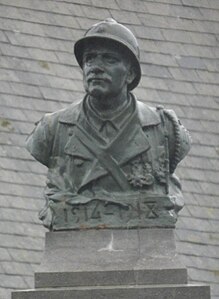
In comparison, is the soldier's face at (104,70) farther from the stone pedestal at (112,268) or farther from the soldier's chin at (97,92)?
the stone pedestal at (112,268)

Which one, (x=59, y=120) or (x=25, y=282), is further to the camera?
(x=25, y=282)

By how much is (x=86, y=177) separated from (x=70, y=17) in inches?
586

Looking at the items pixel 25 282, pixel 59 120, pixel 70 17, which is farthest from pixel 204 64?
pixel 59 120

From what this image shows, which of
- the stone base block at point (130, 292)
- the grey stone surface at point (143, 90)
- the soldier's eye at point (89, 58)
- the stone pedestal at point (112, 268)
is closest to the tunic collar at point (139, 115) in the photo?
the soldier's eye at point (89, 58)

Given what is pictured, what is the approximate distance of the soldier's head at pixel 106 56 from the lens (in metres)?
24.0

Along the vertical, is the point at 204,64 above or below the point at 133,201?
below

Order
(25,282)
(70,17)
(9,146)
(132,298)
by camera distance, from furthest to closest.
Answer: (70,17), (9,146), (25,282), (132,298)

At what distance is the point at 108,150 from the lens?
24.1 m

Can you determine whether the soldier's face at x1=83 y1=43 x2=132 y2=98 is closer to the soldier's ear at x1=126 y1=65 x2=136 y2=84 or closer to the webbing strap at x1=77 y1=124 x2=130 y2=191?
the soldier's ear at x1=126 y1=65 x2=136 y2=84

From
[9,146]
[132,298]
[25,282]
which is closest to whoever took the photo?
[132,298]

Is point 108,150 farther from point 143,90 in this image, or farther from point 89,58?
point 143,90

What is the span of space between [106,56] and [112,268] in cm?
157

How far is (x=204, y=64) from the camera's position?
129ft

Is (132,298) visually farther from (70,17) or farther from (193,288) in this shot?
(70,17)
